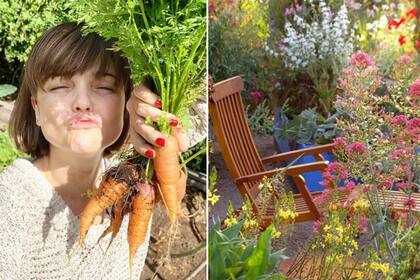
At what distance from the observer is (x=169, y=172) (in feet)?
3.49

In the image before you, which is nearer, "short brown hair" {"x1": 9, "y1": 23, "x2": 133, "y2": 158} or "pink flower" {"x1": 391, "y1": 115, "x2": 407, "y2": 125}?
"short brown hair" {"x1": 9, "y1": 23, "x2": 133, "y2": 158}

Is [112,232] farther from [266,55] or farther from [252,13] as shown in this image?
[252,13]

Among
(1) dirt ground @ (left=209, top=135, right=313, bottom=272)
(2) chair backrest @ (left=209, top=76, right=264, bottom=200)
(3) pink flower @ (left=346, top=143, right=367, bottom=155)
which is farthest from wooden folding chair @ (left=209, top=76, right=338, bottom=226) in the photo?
(3) pink flower @ (left=346, top=143, right=367, bottom=155)

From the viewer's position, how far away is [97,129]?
0.99 m

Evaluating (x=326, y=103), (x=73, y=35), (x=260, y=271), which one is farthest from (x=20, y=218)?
(x=326, y=103)

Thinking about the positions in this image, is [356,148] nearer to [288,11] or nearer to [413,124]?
[413,124]

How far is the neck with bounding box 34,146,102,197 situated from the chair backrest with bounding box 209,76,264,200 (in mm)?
1919

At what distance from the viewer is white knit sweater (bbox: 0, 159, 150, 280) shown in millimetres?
1094

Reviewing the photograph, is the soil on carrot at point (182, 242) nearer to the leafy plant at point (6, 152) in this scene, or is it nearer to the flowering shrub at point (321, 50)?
the leafy plant at point (6, 152)

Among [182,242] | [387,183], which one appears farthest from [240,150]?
[387,183]

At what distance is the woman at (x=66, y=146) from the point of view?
992 mm

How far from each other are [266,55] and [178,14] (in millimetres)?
4195

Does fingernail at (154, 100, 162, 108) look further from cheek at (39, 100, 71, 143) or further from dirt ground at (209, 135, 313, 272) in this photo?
dirt ground at (209, 135, 313, 272)

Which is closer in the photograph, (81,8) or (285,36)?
(81,8)
